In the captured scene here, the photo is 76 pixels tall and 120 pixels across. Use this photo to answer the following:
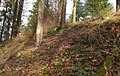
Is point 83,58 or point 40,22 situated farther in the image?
point 40,22

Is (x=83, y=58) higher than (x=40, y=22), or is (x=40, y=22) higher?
(x=40, y=22)

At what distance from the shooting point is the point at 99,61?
6.82m

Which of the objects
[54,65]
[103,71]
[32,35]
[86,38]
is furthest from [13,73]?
[32,35]

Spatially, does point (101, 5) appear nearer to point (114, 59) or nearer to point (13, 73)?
point (13, 73)

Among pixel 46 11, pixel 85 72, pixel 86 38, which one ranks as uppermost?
pixel 46 11

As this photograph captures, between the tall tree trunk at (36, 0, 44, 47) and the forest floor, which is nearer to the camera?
the forest floor

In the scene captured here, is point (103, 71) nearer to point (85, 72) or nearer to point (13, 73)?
point (85, 72)

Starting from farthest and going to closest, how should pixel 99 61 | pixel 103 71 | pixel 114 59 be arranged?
pixel 99 61
pixel 114 59
pixel 103 71

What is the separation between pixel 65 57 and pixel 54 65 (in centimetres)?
52

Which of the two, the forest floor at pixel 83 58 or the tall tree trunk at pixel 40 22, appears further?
the tall tree trunk at pixel 40 22

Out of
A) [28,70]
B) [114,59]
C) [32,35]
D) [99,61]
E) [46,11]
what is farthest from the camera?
[46,11]

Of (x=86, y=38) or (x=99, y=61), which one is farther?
(x=86, y=38)

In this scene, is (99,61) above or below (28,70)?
above

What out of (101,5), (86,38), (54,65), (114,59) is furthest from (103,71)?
(101,5)
